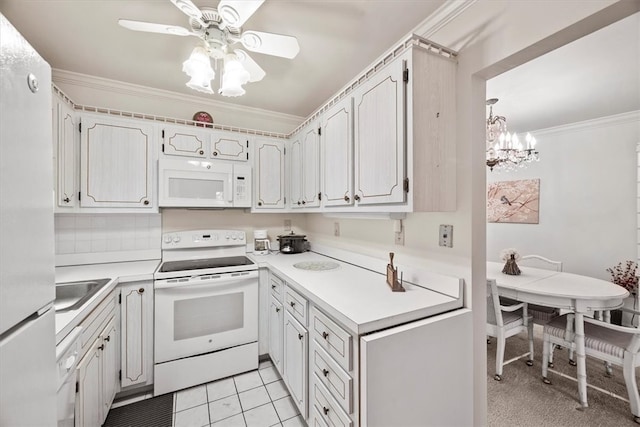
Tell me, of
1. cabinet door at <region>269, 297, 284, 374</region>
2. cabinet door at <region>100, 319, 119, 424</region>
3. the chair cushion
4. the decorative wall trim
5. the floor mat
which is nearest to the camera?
cabinet door at <region>100, 319, 119, 424</region>

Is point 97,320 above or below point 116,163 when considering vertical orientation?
below

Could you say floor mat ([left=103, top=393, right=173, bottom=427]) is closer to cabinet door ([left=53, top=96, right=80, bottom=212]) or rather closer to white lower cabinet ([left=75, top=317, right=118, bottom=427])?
white lower cabinet ([left=75, top=317, right=118, bottom=427])

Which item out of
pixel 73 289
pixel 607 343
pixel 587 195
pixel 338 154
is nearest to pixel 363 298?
pixel 338 154

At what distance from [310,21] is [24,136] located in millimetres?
1523

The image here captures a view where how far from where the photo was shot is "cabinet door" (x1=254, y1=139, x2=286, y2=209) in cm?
260

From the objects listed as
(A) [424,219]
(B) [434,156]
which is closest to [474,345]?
(A) [424,219]

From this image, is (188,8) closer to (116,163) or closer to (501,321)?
(116,163)

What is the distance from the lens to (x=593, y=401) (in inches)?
74.4

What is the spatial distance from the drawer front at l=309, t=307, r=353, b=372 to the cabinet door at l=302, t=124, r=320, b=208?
39.1 inches

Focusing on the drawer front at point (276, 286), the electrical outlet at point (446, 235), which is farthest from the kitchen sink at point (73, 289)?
the electrical outlet at point (446, 235)

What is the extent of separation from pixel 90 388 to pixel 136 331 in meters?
0.56

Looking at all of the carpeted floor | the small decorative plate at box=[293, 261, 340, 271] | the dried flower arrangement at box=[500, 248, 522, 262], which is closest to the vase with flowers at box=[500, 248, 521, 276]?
the dried flower arrangement at box=[500, 248, 522, 262]

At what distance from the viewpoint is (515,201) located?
394 cm

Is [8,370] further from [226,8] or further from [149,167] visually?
[149,167]
